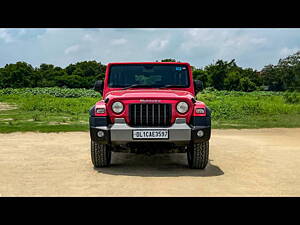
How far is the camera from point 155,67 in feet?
25.8

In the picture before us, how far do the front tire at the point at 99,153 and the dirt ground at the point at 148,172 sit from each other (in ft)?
0.47

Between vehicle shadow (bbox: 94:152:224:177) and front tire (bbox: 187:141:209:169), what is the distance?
12 centimetres

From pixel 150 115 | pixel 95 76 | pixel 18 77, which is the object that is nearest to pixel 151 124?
pixel 150 115

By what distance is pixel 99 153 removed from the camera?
23.0ft

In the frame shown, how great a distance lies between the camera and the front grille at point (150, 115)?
6.57 m

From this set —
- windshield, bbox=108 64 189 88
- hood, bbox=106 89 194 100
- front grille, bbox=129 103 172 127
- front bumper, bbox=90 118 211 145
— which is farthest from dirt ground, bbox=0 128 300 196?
windshield, bbox=108 64 189 88

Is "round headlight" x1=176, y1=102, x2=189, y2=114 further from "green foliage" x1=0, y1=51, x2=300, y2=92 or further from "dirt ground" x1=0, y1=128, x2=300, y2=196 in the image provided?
"green foliage" x1=0, y1=51, x2=300, y2=92

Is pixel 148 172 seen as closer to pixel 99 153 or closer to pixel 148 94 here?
pixel 99 153

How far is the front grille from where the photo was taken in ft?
21.6

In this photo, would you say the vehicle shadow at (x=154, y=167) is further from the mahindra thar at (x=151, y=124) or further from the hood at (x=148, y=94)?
the hood at (x=148, y=94)

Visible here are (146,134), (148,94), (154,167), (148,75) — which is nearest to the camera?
(146,134)

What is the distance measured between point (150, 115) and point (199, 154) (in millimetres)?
1083

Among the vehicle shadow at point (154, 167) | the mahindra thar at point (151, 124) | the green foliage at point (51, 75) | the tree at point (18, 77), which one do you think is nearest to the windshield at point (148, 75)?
the mahindra thar at point (151, 124)
